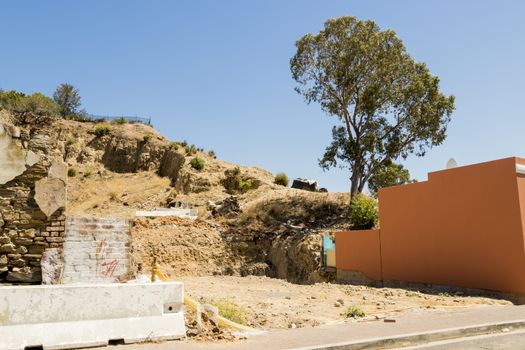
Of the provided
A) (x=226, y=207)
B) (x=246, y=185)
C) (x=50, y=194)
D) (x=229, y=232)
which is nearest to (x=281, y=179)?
(x=246, y=185)

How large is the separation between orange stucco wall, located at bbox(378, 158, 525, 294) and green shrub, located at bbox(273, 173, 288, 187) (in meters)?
22.8

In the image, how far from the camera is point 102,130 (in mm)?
52094

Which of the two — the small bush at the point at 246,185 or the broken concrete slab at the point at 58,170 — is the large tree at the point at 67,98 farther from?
the broken concrete slab at the point at 58,170

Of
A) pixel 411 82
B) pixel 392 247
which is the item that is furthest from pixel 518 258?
pixel 411 82

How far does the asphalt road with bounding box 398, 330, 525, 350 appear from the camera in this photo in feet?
22.5

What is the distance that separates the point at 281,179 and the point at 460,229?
26.7m

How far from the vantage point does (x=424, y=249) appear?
15492 millimetres

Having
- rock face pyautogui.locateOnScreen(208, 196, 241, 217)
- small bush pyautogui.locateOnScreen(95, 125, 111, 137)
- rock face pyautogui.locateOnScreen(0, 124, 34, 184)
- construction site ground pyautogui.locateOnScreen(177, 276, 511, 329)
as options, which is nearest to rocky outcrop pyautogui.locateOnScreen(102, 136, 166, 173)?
small bush pyautogui.locateOnScreen(95, 125, 111, 137)

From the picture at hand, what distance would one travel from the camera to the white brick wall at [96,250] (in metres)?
10.2

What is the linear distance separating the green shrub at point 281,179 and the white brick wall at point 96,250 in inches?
1134

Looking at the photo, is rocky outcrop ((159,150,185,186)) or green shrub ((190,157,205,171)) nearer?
green shrub ((190,157,205,171))

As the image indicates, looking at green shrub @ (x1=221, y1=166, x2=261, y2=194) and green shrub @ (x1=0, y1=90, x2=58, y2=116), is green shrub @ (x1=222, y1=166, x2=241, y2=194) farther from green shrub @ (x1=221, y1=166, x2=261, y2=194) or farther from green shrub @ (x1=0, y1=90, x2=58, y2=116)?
green shrub @ (x1=0, y1=90, x2=58, y2=116)

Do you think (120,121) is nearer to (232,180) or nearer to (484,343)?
(232,180)

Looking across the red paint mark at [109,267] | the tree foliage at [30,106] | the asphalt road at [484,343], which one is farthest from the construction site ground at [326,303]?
the tree foliage at [30,106]
